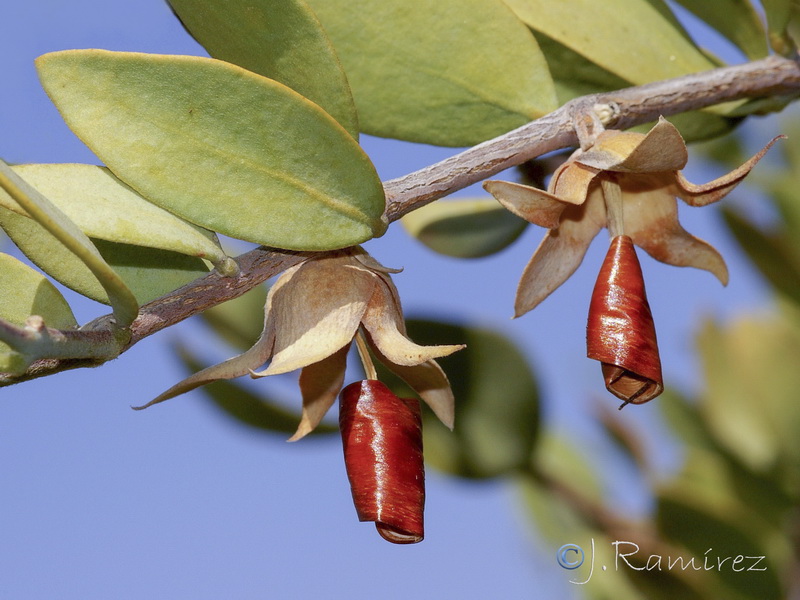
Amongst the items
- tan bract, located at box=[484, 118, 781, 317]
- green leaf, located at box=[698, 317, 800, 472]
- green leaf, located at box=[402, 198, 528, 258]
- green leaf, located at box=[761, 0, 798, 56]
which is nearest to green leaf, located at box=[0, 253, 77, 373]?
tan bract, located at box=[484, 118, 781, 317]

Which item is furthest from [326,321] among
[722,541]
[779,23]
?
[722,541]

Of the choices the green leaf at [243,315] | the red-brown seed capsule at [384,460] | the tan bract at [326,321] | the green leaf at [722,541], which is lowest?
the green leaf at [722,541]

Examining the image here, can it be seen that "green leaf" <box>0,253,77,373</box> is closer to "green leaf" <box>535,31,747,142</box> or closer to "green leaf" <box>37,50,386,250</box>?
"green leaf" <box>37,50,386,250</box>

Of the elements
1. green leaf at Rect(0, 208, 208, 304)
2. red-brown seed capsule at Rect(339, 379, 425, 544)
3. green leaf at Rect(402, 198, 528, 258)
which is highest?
green leaf at Rect(0, 208, 208, 304)

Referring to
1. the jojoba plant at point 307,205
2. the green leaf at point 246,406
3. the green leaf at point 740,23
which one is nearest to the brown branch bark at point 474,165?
the jojoba plant at point 307,205

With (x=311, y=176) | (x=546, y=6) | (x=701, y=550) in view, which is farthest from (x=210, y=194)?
(x=701, y=550)

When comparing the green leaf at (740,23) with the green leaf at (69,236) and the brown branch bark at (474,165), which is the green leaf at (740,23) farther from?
the green leaf at (69,236)

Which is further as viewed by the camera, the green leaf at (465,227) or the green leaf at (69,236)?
the green leaf at (465,227)
